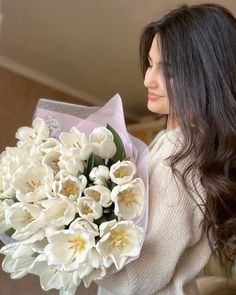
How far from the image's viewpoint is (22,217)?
1.42 ft

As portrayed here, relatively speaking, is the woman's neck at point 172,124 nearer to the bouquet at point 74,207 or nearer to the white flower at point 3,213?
the bouquet at point 74,207

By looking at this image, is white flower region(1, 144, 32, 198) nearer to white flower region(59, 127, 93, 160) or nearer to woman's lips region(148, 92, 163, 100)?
white flower region(59, 127, 93, 160)

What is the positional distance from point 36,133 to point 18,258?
163 mm

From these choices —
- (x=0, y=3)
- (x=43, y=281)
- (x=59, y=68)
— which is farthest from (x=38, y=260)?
(x=59, y=68)

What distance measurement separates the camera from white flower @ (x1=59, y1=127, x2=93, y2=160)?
450mm

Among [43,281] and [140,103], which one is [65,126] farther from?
[140,103]

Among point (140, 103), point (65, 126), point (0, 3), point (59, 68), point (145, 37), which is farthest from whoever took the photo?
point (140, 103)

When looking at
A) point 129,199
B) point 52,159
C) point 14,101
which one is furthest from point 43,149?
point 14,101

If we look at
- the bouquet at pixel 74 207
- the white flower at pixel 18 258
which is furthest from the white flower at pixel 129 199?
the white flower at pixel 18 258

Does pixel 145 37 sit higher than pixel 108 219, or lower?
higher

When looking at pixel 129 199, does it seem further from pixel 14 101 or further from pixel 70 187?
pixel 14 101

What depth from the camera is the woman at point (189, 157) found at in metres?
0.44

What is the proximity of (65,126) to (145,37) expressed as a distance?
0.79ft

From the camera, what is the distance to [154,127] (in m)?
2.61
